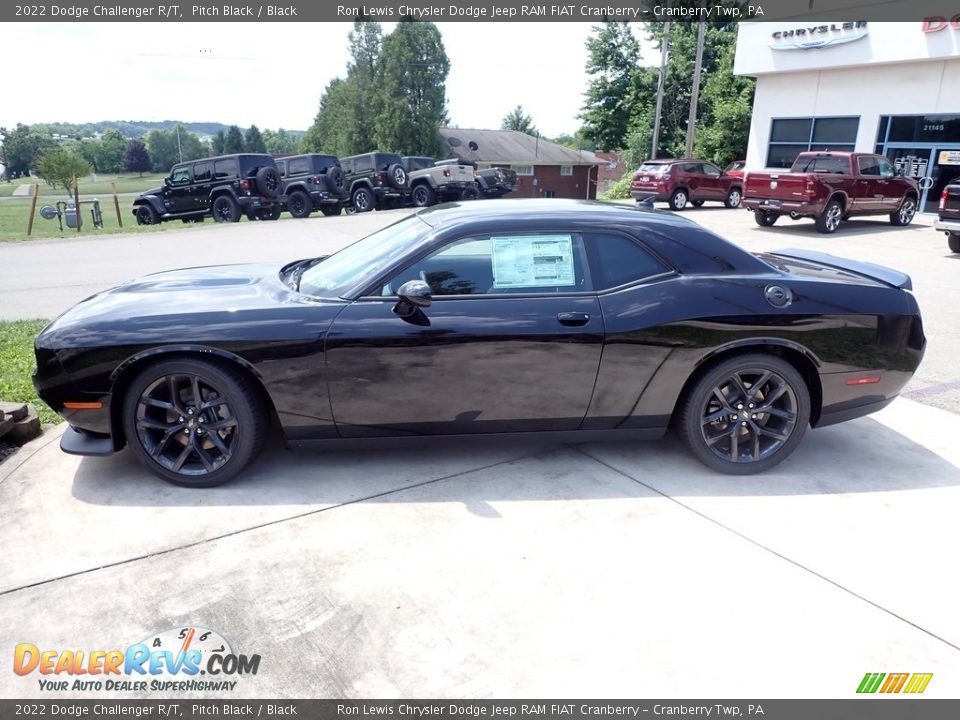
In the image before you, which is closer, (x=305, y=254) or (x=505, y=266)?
(x=505, y=266)

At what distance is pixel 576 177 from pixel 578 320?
59.4 meters

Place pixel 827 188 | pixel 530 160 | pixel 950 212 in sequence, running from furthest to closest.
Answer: pixel 530 160, pixel 827 188, pixel 950 212

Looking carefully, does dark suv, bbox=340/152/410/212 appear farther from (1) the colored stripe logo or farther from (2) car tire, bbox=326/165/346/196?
(1) the colored stripe logo

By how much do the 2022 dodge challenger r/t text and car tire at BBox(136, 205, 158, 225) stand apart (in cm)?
1947

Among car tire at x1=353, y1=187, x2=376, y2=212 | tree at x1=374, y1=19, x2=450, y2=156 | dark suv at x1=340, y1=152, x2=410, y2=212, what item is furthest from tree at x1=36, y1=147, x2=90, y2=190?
tree at x1=374, y1=19, x2=450, y2=156

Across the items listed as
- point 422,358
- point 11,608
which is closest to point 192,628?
point 11,608

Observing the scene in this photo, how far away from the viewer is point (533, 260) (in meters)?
3.72

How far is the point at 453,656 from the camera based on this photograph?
98.6 inches

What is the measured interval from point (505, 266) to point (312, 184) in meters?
20.4

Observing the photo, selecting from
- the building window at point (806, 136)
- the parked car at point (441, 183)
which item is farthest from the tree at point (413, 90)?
the building window at point (806, 136)

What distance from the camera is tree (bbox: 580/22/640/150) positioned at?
132 ft

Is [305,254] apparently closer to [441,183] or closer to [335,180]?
[335,180]

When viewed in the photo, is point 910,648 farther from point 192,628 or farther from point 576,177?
point 576,177
